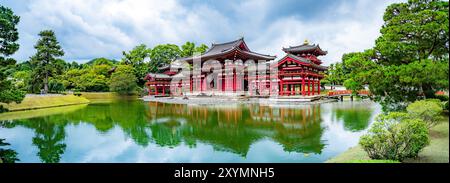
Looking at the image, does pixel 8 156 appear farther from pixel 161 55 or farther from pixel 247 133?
pixel 161 55

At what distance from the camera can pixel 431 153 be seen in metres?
5.84

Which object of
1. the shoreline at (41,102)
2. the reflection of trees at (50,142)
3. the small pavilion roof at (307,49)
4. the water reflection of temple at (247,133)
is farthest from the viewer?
the small pavilion roof at (307,49)

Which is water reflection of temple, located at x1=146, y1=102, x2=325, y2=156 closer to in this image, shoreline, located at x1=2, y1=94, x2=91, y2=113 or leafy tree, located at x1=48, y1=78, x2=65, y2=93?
shoreline, located at x1=2, y1=94, x2=91, y2=113

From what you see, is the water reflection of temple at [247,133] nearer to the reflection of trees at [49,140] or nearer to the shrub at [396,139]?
the shrub at [396,139]

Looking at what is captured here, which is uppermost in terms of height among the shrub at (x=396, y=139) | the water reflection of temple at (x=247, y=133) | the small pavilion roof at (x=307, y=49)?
the small pavilion roof at (x=307, y=49)

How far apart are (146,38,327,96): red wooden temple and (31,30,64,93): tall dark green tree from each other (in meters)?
15.6

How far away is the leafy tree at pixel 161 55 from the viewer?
4619 cm

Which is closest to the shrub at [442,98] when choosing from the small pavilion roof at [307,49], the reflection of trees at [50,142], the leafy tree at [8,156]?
the reflection of trees at [50,142]

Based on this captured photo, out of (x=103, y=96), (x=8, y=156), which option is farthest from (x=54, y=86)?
(x=8, y=156)

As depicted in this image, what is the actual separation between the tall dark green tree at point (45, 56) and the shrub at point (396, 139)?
33398 millimetres

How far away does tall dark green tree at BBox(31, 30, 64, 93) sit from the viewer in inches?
1105
